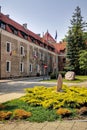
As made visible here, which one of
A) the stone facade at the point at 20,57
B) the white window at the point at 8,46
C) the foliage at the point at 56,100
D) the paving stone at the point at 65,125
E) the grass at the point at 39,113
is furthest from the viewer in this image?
the white window at the point at 8,46

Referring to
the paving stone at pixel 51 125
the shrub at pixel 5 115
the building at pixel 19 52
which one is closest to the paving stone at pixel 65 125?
the paving stone at pixel 51 125

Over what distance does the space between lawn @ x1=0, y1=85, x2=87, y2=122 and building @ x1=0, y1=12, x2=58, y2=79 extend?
27.6 metres

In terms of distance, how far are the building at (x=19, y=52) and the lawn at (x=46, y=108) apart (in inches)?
1088

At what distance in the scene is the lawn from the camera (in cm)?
912

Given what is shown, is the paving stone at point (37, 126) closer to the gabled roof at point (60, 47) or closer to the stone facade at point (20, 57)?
the stone facade at point (20, 57)

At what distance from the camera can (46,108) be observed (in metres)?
10.4

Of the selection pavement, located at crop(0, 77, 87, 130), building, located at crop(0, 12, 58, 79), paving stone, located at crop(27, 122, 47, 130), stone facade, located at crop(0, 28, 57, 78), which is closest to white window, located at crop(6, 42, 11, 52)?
building, located at crop(0, 12, 58, 79)

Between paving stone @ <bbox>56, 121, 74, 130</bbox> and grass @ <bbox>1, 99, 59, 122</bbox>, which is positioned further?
grass @ <bbox>1, 99, 59, 122</bbox>

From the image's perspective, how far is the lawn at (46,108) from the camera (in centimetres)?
912

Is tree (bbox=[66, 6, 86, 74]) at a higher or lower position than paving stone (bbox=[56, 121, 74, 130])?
higher

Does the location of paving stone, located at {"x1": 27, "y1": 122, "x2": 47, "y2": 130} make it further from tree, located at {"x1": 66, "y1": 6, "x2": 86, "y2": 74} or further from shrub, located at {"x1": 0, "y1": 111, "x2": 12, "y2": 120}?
tree, located at {"x1": 66, "y1": 6, "x2": 86, "y2": 74}

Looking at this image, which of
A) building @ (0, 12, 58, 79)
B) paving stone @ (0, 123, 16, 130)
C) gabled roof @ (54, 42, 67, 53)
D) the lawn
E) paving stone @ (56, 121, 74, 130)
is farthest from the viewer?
gabled roof @ (54, 42, 67, 53)

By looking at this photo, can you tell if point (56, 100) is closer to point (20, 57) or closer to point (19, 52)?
point (19, 52)

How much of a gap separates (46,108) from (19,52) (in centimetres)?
3617
